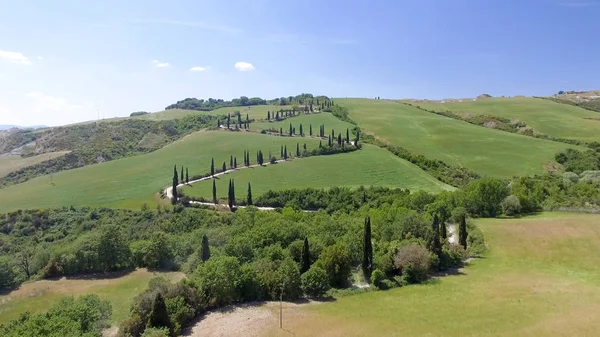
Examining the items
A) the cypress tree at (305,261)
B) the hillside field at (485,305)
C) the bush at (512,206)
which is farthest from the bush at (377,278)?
the bush at (512,206)

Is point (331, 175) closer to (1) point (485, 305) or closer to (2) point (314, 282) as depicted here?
(2) point (314, 282)

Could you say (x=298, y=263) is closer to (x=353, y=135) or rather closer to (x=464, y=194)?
(x=464, y=194)

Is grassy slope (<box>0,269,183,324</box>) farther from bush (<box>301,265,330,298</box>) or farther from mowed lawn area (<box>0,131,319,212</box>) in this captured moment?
mowed lawn area (<box>0,131,319,212</box>)

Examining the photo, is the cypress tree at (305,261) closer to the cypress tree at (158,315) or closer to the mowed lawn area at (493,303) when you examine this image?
the mowed lawn area at (493,303)

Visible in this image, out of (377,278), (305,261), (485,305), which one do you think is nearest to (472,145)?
(377,278)

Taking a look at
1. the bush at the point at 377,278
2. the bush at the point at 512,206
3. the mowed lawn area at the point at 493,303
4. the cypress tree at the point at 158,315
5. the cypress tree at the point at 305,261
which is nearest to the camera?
the cypress tree at the point at 158,315

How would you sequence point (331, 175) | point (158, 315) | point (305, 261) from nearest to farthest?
point (158, 315) → point (305, 261) → point (331, 175)

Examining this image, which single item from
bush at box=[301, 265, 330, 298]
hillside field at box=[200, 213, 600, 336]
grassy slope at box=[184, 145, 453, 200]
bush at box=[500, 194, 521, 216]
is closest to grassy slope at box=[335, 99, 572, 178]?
grassy slope at box=[184, 145, 453, 200]
